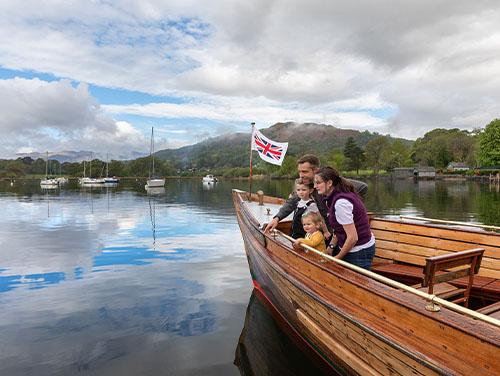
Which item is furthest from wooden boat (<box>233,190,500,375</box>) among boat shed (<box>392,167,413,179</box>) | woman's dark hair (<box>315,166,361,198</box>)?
boat shed (<box>392,167,413,179</box>)

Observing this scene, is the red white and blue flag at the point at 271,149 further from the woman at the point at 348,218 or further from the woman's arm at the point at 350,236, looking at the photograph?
the woman's arm at the point at 350,236

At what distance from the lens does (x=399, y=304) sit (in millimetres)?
2711

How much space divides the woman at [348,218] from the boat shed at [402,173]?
344 ft

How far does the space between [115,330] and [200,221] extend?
12.1 meters

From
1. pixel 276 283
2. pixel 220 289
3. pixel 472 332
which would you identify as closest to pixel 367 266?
pixel 276 283

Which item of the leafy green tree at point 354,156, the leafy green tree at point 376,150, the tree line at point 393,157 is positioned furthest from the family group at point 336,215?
the leafy green tree at point 376,150

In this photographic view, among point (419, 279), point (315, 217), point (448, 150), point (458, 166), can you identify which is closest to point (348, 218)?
point (315, 217)

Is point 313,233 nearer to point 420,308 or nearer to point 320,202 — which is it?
point 320,202

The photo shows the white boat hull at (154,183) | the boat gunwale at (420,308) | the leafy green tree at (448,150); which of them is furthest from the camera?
the leafy green tree at (448,150)

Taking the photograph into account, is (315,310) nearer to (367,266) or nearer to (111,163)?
(367,266)

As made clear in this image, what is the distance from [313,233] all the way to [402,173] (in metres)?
106

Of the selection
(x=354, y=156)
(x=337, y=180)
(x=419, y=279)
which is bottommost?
(x=419, y=279)

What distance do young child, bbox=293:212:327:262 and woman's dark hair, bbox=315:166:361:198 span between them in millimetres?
837

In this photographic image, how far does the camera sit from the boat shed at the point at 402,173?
99.1m
